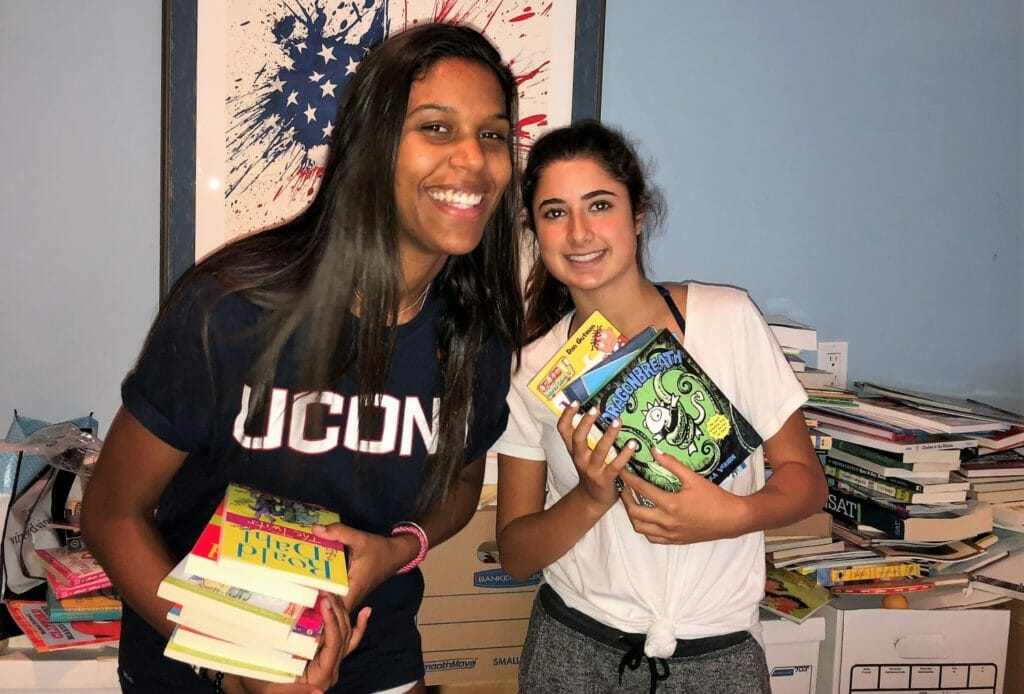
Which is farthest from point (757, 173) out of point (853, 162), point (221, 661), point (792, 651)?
point (221, 661)

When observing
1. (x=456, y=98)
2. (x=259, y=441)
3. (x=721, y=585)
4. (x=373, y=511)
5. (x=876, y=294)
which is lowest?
(x=721, y=585)

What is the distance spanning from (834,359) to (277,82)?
1670mm

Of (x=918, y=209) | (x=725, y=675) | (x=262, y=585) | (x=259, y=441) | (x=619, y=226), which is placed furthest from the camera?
(x=918, y=209)

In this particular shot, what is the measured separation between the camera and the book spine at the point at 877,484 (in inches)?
78.5

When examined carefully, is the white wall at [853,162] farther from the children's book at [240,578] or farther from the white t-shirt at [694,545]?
the children's book at [240,578]

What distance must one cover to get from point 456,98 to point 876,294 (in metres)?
1.67

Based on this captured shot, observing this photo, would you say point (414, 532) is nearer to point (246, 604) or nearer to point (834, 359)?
point (246, 604)

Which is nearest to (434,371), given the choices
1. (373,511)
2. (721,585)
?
(373,511)

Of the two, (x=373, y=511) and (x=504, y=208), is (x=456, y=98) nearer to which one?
(x=504, y=208)

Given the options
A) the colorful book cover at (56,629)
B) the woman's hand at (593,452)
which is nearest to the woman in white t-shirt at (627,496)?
the woman's hand at (593,452)

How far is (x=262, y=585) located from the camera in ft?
3.22

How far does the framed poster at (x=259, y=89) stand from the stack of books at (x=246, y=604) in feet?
3.82

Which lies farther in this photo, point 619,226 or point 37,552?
point 37,552

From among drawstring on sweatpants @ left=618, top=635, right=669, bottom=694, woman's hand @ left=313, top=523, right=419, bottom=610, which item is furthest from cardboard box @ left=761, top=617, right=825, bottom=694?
woman's hand @ left=313, top=523, right=419, bottom=610
